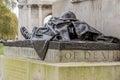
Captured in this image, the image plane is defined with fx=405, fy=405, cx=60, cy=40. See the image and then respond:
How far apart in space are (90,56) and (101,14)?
2.15m

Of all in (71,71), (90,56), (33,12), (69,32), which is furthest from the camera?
(33,12)

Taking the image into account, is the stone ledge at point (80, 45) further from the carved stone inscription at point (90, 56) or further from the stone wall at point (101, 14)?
the stone wall at point (101, 14)

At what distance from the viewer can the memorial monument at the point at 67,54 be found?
23.3ft

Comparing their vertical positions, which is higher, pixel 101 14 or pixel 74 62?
pixel 101 14

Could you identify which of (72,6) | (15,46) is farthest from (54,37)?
(72,6)

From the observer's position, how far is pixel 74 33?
8.30 meters

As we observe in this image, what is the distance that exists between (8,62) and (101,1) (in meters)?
2.67

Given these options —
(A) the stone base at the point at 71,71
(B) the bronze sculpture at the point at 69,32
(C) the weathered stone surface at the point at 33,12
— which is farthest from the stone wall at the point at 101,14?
(C) the weathered stone surface at the point at 33,12

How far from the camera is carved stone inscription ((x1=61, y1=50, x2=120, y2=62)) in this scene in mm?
7440

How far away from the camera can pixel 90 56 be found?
7.70 metres

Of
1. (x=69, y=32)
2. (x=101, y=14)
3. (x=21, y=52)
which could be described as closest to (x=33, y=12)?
(x=101, y=14)

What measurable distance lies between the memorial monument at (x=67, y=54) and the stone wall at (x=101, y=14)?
0.67m

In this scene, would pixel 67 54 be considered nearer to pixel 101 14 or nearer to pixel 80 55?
pixel 80 55

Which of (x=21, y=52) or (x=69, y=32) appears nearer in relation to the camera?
(x=69, y=32)
